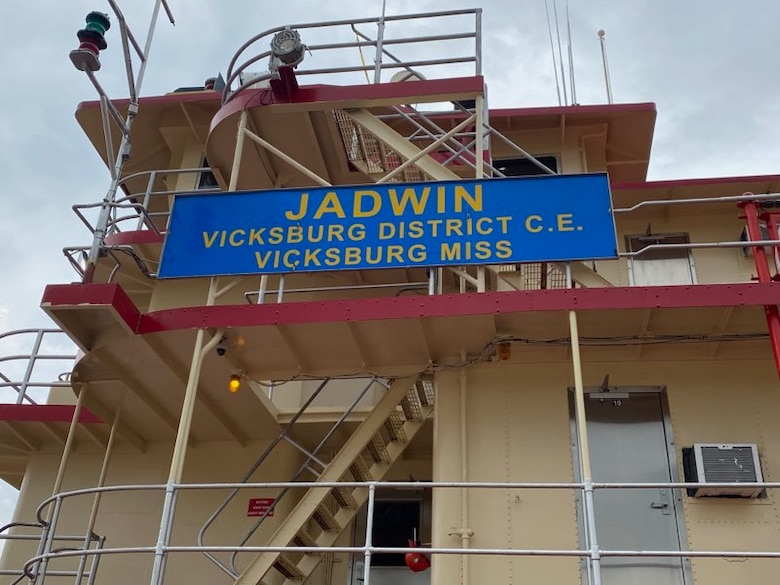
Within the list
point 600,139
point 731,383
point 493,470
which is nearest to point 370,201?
point 493,470

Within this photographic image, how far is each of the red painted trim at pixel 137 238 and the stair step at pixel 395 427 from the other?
4.90 metres

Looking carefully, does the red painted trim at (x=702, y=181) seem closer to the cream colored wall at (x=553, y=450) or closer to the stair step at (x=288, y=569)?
the cream colored wall at (x=553, y=450)

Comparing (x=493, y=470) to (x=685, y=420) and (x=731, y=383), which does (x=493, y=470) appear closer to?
(x=685, y=420)

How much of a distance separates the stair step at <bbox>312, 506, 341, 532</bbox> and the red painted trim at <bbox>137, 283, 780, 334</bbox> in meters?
2.73

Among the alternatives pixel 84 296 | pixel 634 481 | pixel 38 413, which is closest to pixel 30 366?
pixel 38 413

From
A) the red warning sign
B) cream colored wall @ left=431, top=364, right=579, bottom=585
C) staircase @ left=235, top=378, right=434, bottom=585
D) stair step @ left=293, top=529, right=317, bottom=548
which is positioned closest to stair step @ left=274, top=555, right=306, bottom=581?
staircase @ left=235, top=378, right=434, bottom=585

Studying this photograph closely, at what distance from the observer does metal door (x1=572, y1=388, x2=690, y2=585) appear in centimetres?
739

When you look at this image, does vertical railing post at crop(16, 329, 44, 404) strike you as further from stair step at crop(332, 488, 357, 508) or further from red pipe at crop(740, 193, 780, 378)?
red pipe at crop(740, 193, 780, 378)

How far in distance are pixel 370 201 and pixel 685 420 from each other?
420cm

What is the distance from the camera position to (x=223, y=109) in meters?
9.97

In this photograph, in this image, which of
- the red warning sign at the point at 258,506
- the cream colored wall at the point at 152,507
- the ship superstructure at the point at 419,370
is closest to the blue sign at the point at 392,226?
the ship superstructure at the point at 419,370

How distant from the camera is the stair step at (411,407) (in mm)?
9274

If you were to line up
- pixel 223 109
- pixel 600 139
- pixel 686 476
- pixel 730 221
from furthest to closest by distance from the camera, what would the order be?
1. pixel 600 139
2. pixel 730 221
3. pixel 223 109
4. pixel 686 476

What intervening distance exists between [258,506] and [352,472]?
5.69 feet
